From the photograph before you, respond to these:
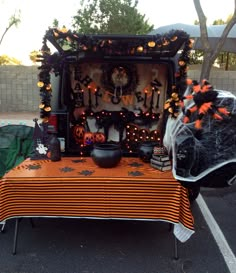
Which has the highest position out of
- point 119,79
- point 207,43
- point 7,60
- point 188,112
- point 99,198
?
point 7,60

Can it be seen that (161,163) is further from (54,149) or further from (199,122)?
(54,149)

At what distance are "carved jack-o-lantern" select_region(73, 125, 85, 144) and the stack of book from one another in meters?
1.57

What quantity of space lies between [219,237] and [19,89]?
393 inches

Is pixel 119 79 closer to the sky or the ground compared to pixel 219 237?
closer to the sky

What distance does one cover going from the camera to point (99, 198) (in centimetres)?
300

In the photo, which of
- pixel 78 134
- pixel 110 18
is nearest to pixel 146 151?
pixel 78 134

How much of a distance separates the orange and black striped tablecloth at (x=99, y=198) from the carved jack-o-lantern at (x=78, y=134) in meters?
1.67

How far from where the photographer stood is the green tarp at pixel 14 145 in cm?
421

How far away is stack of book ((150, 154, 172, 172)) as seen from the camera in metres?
3.26

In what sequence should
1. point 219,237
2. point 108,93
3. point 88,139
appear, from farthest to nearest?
point 108,93 < point 88,139 < point 219,237

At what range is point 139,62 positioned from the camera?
14.7 ft

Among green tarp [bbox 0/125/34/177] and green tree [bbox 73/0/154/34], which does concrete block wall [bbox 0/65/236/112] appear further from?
green tarp [bbox 0/125/34/177]

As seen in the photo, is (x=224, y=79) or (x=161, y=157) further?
(x=224, y=79)

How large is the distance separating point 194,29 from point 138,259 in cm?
957
